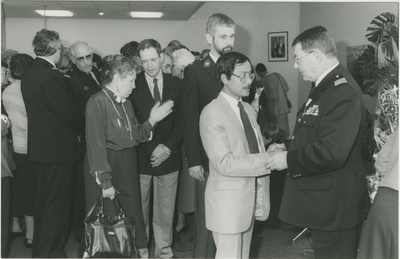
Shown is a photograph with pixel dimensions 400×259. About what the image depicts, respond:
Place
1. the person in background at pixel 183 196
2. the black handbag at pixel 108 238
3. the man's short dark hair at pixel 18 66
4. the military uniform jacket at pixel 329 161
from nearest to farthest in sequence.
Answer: the military uniform jacket at pixel 329 161 → the black handbag at pixel 108 238 → the man's short dark hair at pixel 18 66 → the person in background at pixel 183 196

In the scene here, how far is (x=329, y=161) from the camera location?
2.21 metres

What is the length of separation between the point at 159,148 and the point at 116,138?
0.41 m

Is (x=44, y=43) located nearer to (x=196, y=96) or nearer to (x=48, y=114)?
(x=48, y=114)

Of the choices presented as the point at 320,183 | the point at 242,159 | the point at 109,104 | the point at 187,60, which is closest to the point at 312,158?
the point at 320,183

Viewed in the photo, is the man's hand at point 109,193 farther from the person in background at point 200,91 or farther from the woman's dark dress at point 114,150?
the person in background at point 200,91

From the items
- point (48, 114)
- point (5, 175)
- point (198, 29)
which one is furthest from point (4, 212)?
point (198, 29)

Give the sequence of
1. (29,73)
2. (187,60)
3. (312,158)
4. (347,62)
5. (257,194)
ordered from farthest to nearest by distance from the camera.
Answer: (347,62) < (187,60) < (29,73) < (257,194) < (312,158)

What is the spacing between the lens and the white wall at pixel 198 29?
9031 millimetres

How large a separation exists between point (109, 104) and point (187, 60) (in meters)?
1.59

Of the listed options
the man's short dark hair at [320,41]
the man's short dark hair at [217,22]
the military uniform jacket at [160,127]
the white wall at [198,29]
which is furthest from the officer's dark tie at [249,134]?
the white wall at [198,29]

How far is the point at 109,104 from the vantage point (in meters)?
3.03

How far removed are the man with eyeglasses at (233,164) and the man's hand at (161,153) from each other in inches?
35.2

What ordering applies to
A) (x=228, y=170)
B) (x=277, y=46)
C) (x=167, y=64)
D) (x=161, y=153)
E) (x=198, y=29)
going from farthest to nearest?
(x=198, y=29) < (x=277, y=46) < (x=167, y=64) < (x=161, y=153) < (x=228, y=170)

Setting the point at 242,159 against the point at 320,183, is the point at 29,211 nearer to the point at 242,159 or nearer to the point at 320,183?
the point at 242,159
